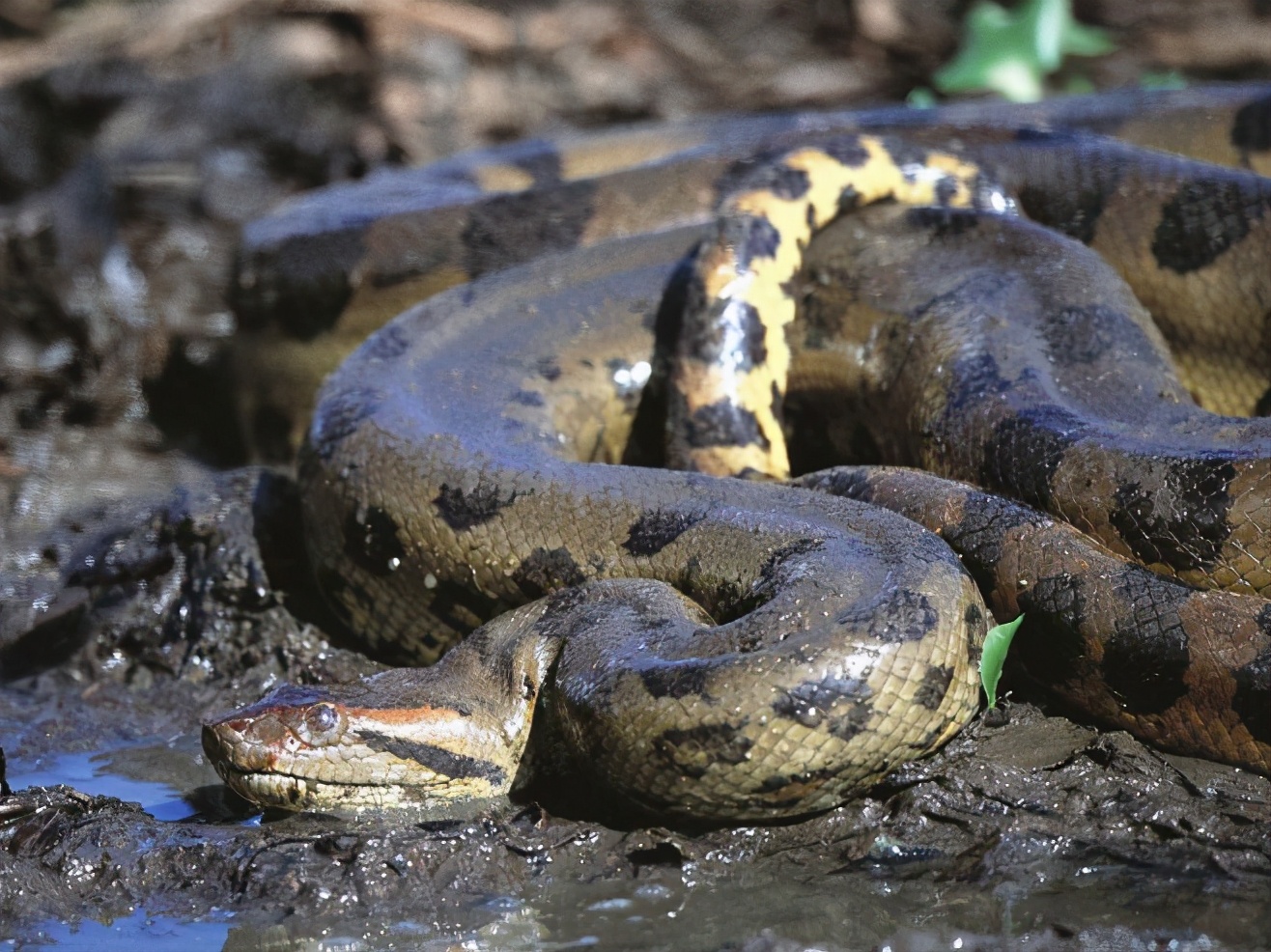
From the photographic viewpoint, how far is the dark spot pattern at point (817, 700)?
3988mm

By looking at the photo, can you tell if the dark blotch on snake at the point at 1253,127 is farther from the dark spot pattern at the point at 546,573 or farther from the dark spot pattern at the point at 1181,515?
the dark spot pattern at the point at 546,573

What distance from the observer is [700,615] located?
4.73 meters

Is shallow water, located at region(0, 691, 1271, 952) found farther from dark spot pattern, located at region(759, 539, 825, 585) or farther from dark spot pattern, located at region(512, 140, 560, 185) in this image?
dark spot pattern, located at region(512, 140, 560, 185)

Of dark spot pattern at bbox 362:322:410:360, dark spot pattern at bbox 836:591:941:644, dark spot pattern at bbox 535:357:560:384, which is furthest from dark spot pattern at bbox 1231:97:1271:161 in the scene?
dark spot pattern at bbox 836:591:941:644

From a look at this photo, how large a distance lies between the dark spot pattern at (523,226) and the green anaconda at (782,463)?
19 mm

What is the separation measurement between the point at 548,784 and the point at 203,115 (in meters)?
7.47

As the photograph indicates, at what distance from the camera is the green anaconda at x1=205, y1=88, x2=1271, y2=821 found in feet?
13.8

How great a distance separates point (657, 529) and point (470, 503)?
0.67 metres

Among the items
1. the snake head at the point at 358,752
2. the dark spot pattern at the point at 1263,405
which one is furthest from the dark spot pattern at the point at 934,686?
the dark spot pattern at the point at 1263,405

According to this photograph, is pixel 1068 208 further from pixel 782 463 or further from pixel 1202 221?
pixel 782 463

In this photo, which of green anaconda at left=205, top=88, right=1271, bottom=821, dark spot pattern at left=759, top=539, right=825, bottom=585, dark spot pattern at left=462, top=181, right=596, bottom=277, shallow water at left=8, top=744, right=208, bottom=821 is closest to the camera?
green anaconda at left=205, top=88, right=1271, bottom=821

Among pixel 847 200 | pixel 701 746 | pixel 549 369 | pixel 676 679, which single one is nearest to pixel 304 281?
pixel 549 369

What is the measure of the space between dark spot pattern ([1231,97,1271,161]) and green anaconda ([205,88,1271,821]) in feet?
0.07

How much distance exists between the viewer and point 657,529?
4.95 meters
